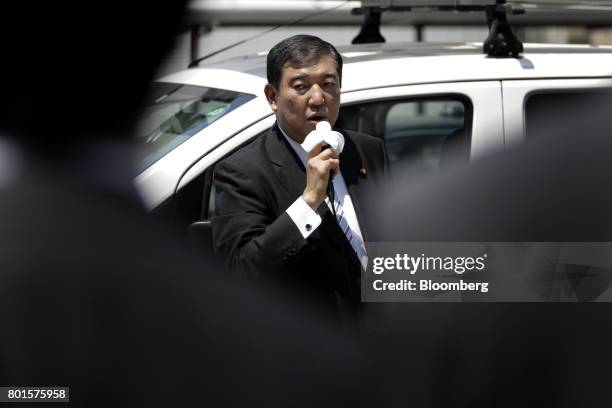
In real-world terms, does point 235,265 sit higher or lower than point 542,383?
higher

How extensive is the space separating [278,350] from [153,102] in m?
1.07

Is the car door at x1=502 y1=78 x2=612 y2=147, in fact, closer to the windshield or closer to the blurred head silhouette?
the windshield

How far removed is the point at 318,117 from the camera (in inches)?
86.4

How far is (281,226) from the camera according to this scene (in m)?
2.07

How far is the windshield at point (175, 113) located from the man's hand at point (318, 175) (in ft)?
2.28

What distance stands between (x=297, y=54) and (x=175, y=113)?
0.92 meters

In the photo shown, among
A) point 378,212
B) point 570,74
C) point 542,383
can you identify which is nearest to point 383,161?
point 378,212

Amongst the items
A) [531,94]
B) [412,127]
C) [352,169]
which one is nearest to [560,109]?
[531,94]

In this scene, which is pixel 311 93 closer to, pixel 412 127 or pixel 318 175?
pixel 318 175

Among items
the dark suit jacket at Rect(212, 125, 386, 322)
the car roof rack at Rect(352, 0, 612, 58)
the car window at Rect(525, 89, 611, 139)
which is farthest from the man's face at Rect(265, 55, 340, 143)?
the car roof rack at Rect(352, 0, 612, 58)

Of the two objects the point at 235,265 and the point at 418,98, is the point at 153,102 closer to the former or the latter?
the point at 418,98

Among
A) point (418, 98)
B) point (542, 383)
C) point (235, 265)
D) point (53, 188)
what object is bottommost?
point (542, 383)

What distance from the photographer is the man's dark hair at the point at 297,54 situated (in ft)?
7.22

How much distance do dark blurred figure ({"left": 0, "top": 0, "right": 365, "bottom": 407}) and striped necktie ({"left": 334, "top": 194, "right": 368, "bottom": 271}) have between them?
166 millimetres
